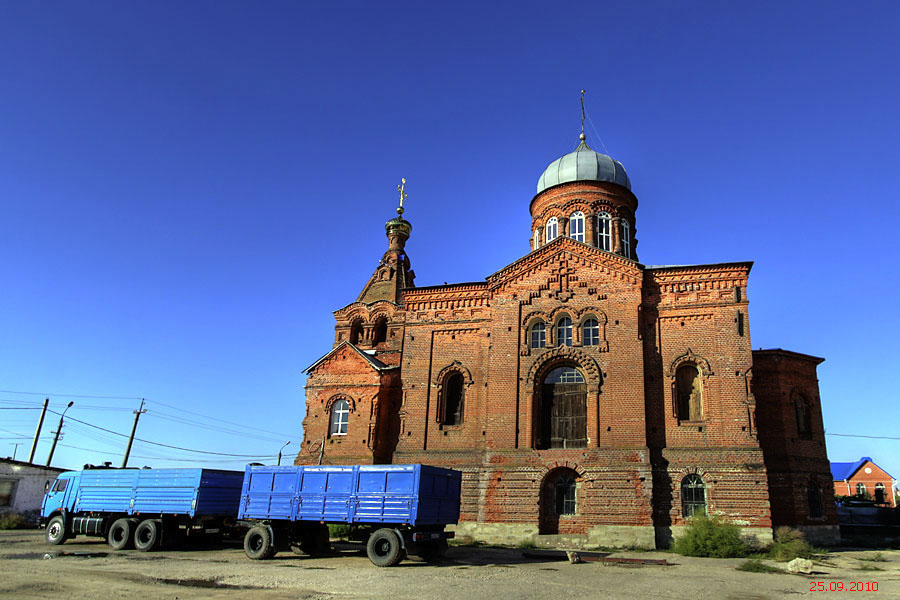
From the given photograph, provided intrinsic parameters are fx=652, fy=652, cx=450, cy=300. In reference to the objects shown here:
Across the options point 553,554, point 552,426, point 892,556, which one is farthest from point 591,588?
point 892,556

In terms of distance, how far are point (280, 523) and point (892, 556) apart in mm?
18831

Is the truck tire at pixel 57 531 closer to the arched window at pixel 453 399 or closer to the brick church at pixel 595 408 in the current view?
the brick church at pixel 595 408

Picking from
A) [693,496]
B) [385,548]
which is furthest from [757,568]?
[385,548]

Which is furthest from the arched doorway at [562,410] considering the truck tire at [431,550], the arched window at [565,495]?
the truck tire at [431,550]

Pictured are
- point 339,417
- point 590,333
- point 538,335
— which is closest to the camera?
point 590,333

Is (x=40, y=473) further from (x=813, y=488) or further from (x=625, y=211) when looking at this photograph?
(x=813, y=488)

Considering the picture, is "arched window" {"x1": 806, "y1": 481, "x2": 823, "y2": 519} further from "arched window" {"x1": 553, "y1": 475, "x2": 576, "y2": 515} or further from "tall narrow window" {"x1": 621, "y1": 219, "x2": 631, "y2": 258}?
"tall narrow window" {"x1": 621, "y1": 219, "x2": 631, "y2": 258}

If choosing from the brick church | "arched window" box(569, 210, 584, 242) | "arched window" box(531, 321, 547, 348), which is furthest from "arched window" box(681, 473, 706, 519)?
"arched window" box(569, 210, 584, 242)

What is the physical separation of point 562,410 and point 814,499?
31.7 ft

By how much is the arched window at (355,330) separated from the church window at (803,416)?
2056cm

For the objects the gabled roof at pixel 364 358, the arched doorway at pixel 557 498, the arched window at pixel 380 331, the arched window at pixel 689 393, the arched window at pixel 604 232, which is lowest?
the arched doorway at pixel 557 498

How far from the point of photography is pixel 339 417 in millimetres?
28188

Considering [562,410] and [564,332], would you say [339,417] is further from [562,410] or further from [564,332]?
[564,332]

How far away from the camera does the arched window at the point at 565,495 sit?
22578 mm
